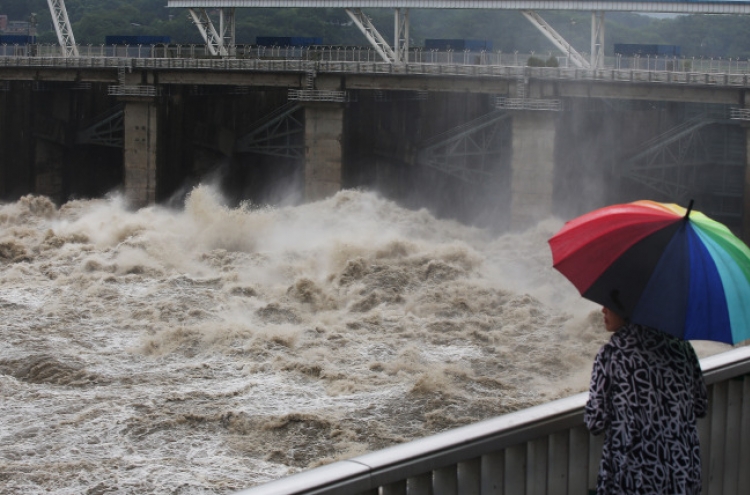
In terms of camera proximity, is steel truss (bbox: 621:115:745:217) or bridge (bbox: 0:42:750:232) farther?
steel truss (bbox: 621:115:745:217)

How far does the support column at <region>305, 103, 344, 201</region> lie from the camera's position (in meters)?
35.5

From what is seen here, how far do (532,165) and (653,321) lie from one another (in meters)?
29.2

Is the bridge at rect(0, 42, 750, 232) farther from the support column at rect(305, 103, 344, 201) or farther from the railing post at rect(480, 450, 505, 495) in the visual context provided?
the railing post at rect(480, 450, 505, 495)

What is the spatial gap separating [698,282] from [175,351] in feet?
51.1

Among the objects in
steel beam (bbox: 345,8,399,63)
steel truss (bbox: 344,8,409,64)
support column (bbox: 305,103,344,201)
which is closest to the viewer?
support column (bbox: 305,103,344,201)

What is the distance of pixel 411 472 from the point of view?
432 cm

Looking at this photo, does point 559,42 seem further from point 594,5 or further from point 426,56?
point 426,56

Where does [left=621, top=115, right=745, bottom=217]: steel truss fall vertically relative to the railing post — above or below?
above

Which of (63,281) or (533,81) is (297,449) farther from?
(533,81)

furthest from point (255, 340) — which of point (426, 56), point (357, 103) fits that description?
point (357, 103)

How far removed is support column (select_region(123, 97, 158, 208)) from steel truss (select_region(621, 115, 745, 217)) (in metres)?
16.3

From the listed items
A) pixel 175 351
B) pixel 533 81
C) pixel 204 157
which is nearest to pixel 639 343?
pixel 175 351

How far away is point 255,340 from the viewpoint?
19.8m

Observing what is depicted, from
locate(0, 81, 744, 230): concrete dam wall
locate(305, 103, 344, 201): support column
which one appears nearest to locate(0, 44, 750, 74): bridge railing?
locate(0, 81, 744, 230): concrete dam wall
